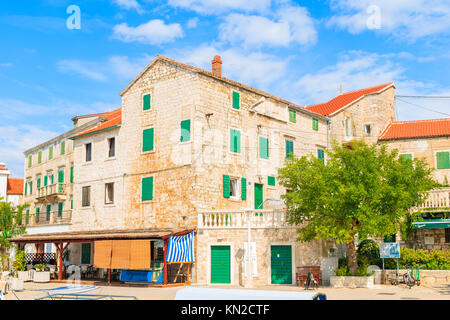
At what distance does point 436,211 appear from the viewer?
25141 mm

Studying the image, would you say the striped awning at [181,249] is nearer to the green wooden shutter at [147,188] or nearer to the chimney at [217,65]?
the green wooden shutter at [147,188]

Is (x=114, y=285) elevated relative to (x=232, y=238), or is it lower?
lower

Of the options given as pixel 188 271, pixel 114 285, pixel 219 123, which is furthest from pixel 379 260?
pixel 114 285

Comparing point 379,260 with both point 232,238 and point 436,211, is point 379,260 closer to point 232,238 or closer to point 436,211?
point 436,211

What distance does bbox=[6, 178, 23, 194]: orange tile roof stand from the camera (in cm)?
5775

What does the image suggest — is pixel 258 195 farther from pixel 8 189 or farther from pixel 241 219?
pixel 8 189

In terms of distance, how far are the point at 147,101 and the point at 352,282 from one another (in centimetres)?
1572

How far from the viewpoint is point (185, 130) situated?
86.2 feet

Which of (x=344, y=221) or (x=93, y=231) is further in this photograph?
(x=93, y=231)

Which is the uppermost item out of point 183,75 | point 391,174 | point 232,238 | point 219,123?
point 183,75

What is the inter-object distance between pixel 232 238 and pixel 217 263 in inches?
60.8

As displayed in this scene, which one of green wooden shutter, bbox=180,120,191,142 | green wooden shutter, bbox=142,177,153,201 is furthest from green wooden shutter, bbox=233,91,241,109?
green wooden shutter, bbox=142,177,153,201

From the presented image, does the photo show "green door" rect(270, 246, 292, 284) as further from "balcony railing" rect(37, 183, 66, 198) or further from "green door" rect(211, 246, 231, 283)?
"balcony railing" rect(37, 183, 66, 198)

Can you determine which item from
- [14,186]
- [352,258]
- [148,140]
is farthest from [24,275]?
[14,186]
